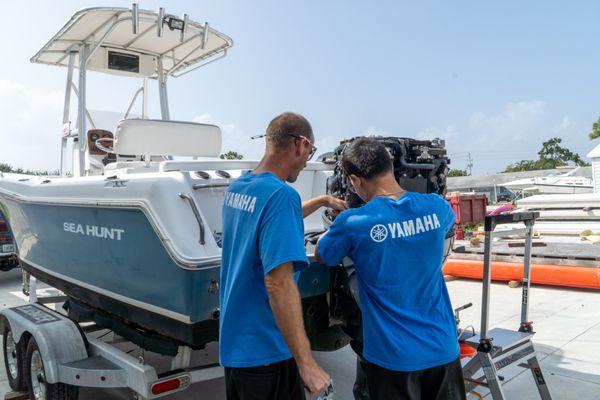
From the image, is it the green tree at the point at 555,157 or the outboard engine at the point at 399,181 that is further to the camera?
the green tree at the point at 555,157

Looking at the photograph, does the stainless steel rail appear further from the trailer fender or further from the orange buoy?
the orange buoy

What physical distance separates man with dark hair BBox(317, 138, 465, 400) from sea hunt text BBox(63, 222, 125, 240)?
1.54 m

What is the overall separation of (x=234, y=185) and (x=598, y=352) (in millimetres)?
Answer: 4057

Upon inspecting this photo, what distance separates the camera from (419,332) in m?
1.98

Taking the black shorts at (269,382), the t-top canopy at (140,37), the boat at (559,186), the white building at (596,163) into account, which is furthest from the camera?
the boat at (559,186)

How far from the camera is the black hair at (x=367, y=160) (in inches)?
81.4

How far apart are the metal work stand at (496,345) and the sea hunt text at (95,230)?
211cm

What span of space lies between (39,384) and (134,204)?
1644 mm

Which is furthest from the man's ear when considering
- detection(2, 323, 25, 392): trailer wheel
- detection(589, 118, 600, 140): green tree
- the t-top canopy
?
detection(589, 118, 600, 140): green tree

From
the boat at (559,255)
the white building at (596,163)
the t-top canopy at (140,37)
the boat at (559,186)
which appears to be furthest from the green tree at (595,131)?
the t-top canopy at (140,37)

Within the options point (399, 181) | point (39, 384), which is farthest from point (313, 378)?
point (39, 384)

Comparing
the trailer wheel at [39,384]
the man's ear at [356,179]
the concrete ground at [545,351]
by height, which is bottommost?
the concrete ground at [545,351]

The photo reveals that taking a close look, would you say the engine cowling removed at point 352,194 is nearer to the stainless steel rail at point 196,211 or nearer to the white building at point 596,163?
the stainless steel rail at point 196,211

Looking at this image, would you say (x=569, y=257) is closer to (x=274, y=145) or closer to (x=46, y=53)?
(x=274, y=145)
